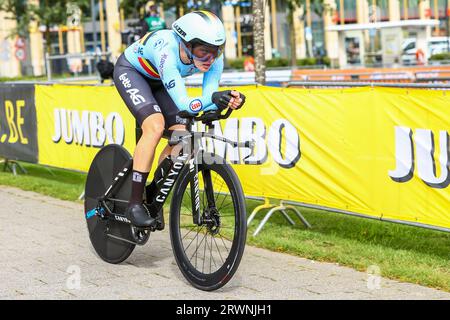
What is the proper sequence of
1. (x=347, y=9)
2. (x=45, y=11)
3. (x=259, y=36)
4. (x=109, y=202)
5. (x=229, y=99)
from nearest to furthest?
(x=229, y=99)
(x=109, y=202)
(x=259, y=36)
(x=45, y=11)
(x=347, y=9)

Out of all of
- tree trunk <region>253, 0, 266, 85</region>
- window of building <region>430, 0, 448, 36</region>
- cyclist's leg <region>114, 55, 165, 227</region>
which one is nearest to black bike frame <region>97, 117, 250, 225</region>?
cyclist's leg <region>114, 55, 165, 227</region>

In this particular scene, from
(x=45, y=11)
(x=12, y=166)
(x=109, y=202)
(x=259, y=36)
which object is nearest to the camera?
(x=109, y=202)

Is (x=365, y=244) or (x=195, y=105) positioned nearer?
(x=195, y=105)

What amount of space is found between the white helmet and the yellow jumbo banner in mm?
1998

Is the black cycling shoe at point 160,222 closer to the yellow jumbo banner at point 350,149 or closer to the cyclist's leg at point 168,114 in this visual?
the cyclist's leg at point 168,114

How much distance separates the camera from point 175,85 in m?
5.46

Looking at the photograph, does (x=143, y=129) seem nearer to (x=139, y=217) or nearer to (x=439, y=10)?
(x=139, y=217)

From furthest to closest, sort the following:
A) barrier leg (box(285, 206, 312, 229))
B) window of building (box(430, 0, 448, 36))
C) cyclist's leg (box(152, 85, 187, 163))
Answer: window of building (box(430, 0, 448, 36)), barrier leg (box(285, 206, 312, 229)), cyclist's leg (box(152, 85, 187, 163))

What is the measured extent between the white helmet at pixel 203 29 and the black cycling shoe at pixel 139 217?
1281 mm

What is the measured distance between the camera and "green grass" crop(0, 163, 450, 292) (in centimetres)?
611

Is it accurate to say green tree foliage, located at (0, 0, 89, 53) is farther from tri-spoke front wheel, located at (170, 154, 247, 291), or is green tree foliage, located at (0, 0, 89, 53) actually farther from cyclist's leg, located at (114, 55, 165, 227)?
tri-spoke front wheel, located at (170, 154, 247, 291)

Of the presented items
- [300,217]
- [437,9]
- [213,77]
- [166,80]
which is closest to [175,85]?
[166,80]

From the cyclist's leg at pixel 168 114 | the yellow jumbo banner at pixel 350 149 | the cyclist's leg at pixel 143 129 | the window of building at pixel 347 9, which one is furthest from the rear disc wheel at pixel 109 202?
the window of building at pixel 347 9
